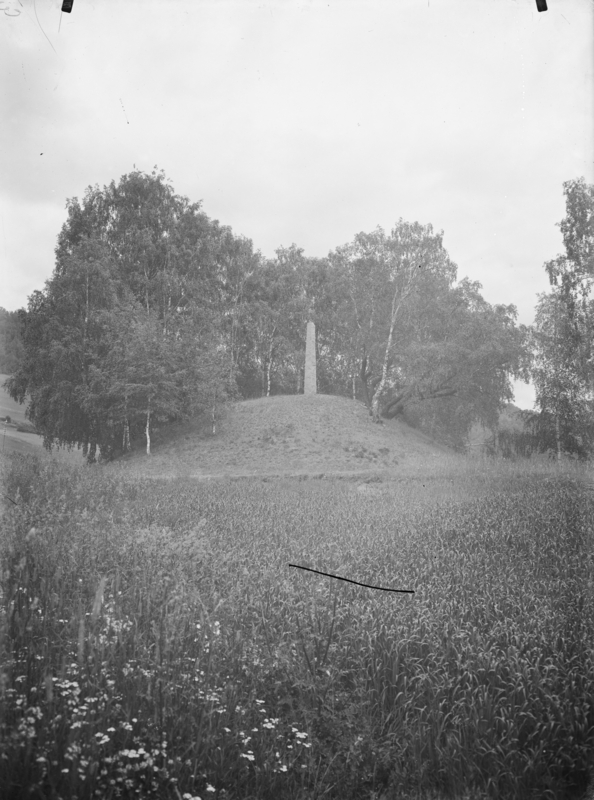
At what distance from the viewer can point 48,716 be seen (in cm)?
200

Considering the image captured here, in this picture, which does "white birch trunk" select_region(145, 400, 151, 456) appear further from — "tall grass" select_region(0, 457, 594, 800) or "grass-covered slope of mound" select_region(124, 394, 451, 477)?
"tall grass" select_region(0, 457, 594, 800)

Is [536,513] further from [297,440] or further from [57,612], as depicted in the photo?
[57,612]

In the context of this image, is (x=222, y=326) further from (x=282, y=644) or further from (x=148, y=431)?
(x=282, y=644)

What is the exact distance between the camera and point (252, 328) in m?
3.22

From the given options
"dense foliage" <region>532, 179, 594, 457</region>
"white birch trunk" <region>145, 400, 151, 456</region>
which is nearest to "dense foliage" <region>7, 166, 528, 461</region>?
"white birch trunk" <region>145, 400, 151, 456</region>

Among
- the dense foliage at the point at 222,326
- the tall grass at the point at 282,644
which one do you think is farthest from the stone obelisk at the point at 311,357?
the tall grass at the point at 282,644

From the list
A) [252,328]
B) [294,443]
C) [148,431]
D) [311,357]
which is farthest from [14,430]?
[311,357]

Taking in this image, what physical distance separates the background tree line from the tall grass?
445 millimetres

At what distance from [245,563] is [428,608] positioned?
0.84 metres

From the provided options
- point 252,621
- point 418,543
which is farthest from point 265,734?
point 418,543

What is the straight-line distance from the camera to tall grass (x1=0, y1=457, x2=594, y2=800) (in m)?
2.04

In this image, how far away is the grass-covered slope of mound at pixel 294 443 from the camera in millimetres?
3059

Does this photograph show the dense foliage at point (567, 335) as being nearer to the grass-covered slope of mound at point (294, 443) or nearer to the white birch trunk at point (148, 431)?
the grass-covered slope of mound at point (294, 443)

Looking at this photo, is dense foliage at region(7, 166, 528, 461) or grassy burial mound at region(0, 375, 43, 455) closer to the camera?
grassy burial mound at region(0, 375, 43, 455)
